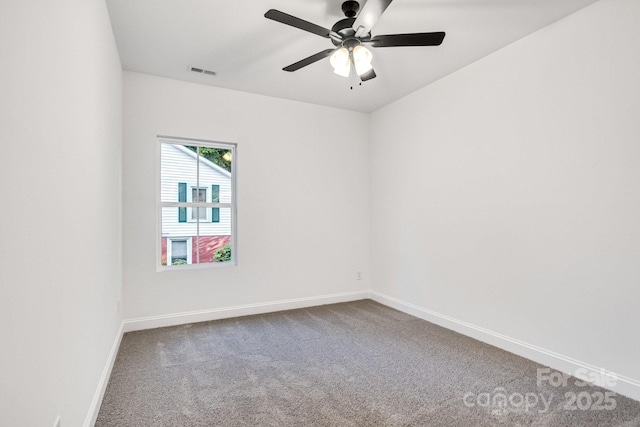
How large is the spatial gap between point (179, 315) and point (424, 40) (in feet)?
11.6

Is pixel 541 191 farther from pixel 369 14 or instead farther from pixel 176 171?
pixel 176 171

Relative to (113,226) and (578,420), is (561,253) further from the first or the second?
(113,226)

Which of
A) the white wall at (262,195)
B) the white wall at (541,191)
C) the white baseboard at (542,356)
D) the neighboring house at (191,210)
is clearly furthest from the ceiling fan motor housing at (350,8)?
the white baseboard at (542,356)

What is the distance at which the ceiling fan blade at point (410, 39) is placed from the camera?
2.12 meters

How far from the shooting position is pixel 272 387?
2.27m

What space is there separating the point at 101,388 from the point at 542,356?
10.8 feet

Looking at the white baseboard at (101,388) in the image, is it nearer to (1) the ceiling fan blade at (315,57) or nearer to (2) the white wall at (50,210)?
(2) the white wall at (50,210)

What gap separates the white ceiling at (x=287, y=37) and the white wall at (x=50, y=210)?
639 mm

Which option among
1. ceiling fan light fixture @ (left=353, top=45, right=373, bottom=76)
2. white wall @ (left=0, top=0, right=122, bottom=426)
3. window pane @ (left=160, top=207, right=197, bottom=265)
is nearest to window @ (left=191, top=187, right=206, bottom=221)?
window pane @ (left=160, top=207, right=197, bottom=265)

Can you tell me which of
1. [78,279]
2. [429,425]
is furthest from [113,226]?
[429,425]

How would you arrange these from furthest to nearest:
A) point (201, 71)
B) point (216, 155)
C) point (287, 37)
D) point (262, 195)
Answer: point (262, 195) → point (216, 155) → point (201, 71) → point (287, 37)

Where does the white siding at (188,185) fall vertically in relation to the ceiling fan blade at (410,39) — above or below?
below

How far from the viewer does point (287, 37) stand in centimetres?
278

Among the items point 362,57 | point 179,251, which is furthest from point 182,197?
point 362,57
